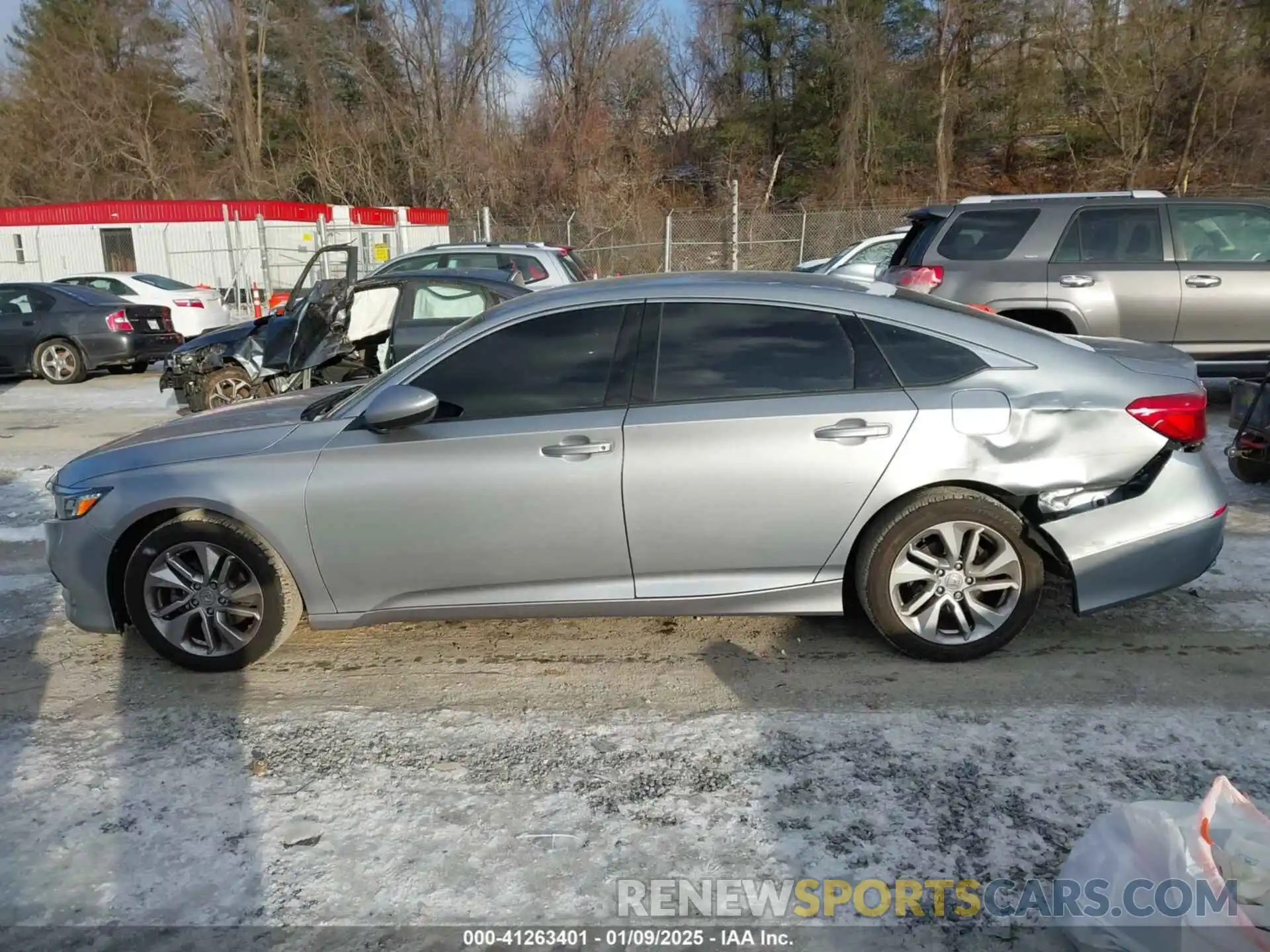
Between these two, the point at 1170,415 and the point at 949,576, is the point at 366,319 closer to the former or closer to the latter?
the point at 949,576

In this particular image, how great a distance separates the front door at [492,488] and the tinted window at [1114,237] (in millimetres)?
6019

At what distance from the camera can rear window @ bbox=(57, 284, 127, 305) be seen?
46.2 feet

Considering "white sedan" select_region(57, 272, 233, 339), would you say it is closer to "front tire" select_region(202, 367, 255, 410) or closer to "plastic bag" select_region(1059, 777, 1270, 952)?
"front tire" select_region(202, 367, 255, 410)

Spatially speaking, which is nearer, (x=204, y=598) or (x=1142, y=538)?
(x=1142, y=538)

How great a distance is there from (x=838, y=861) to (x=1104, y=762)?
3.59ft

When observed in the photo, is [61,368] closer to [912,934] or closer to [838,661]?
[838,661]

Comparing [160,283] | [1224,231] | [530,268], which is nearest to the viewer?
[1224,231]

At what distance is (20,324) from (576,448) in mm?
13233

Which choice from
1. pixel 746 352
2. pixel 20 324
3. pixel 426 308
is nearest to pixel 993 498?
pixel 746 352

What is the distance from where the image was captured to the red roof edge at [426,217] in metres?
33.8

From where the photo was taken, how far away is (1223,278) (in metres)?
8.40

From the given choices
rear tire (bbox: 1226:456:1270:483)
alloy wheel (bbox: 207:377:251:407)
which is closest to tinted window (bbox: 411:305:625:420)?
rear tire (bbox: 1226:456:1270:483)

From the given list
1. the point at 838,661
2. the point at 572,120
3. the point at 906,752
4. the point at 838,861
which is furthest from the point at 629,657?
the point at 572,120

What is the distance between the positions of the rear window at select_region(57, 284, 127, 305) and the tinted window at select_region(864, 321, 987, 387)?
43.4 ft
